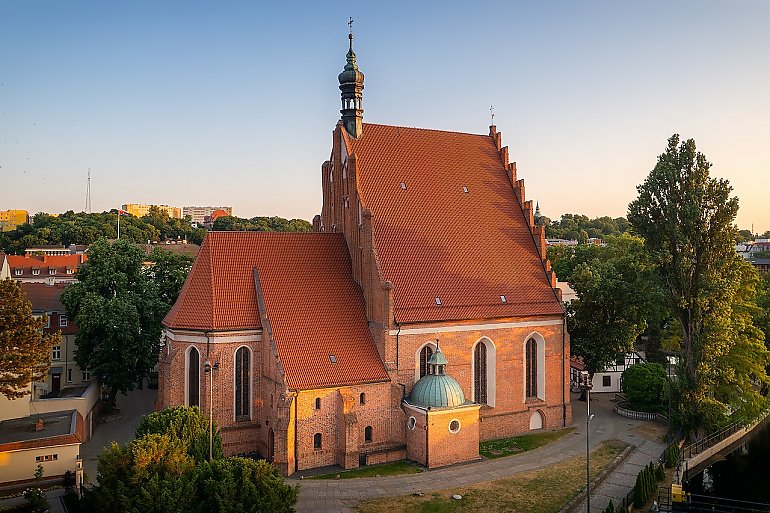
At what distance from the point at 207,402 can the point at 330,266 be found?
973 cm

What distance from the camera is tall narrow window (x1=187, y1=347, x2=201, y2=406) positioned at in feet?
102

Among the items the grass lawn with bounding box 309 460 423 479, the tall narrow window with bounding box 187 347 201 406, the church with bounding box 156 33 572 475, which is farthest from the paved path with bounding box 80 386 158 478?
the grass lawn with bounding box 309 460 423 479

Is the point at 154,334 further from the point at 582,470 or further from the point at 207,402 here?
the point at 582,470

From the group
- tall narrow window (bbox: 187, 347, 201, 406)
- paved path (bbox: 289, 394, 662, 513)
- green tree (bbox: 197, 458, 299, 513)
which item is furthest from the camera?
tall narrow window (bbox: 187, 347, 201, 406)

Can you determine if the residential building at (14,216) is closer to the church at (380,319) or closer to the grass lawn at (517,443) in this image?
the church at (380,319)

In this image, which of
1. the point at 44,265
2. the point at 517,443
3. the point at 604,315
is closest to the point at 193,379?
the point at 517,443

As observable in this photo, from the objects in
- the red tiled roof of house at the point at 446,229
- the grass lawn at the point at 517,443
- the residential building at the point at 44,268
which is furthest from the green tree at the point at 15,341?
the residential building at the point at 44,268

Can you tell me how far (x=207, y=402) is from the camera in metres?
30.0

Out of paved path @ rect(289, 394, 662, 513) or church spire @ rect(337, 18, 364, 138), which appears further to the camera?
church spire @ rect(337, 18, 364, 138)

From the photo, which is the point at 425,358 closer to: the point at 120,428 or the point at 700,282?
the point at 700,282

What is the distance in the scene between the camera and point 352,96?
36.0m

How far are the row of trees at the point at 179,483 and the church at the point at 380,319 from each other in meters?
7.64

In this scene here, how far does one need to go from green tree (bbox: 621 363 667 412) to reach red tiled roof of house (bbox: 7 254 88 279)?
6824 cm

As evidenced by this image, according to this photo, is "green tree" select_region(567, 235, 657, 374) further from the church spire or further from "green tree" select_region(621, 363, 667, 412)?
the church spire
